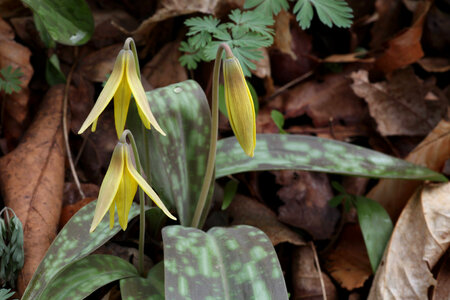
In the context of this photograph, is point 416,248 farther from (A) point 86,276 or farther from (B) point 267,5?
(A) point 86,276

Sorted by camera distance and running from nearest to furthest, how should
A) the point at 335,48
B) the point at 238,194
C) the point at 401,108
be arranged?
the point at 238,194, the point at 401,108, the point at 335,48

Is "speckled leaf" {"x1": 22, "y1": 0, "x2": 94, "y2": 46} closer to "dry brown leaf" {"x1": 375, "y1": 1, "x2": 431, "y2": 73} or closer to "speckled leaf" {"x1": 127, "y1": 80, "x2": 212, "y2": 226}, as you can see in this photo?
"speckled leaf" {"x1": 127, "y1": 80, "x2": 212, "y2": 226}

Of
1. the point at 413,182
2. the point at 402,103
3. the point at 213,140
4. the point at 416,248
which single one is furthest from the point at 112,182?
the point at 402,103

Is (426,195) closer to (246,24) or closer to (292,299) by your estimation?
(292,299)

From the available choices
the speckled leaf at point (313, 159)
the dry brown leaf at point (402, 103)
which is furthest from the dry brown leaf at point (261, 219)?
the dry brown leaf at point (402, 103)

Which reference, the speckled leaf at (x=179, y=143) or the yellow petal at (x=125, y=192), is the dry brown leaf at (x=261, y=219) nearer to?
the speckled leaf at (x=179, y=143)

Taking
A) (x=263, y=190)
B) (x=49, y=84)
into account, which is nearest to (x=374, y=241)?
(x=263, y=190)

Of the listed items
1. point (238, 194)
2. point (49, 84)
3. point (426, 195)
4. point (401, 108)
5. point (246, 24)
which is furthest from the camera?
point (401, 108)

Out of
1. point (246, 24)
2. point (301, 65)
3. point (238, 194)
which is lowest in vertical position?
point (238, 194)
